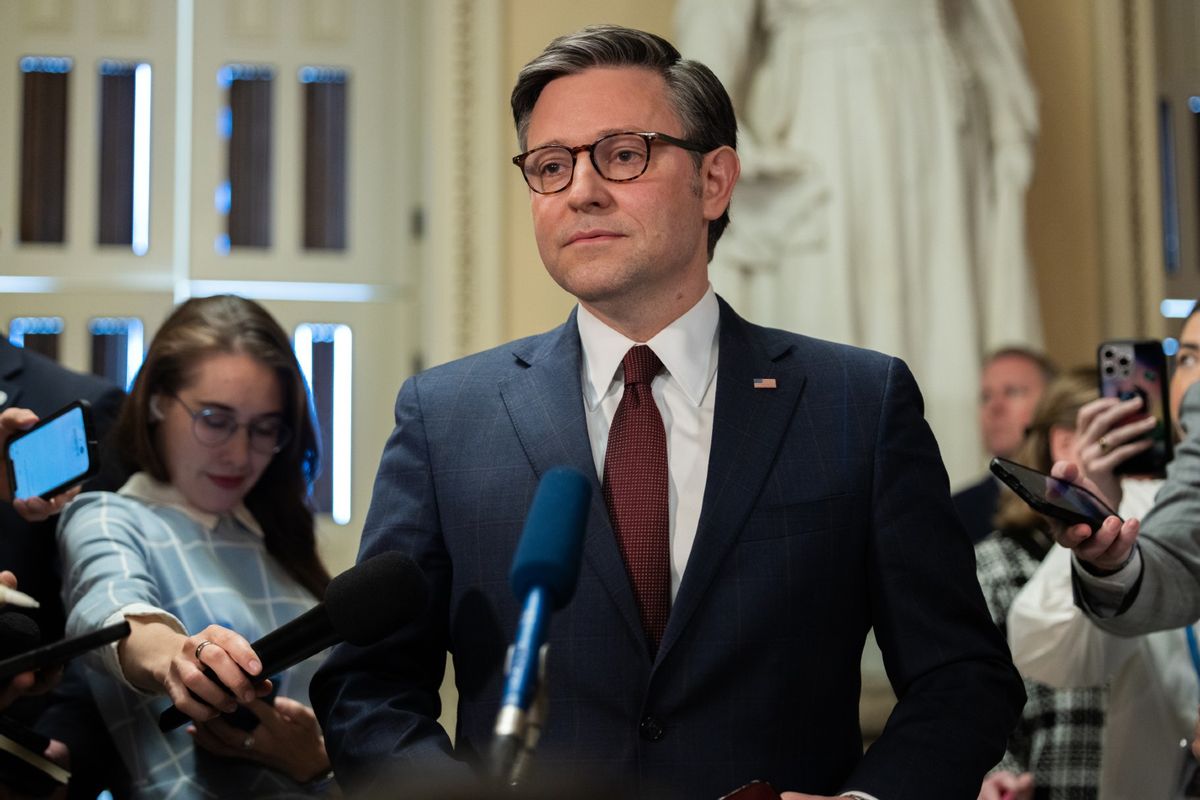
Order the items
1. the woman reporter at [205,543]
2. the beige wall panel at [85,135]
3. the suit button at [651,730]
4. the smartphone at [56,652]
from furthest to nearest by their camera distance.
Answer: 1. the beige wall panel at [85,135]
2. the woman reporter at [205,543]
3. the suit button at [651,730]
4. the smartphone at [56,652]

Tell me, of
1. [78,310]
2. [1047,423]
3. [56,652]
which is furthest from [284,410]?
[78,310]

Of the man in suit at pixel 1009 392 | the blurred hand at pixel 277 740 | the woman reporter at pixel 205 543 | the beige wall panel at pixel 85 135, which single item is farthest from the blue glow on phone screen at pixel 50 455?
the beige wall panel at pixel 85 135

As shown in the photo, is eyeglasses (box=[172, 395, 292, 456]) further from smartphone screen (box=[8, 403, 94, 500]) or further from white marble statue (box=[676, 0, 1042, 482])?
white marble statue (box=[676, 0, 1042, 482])

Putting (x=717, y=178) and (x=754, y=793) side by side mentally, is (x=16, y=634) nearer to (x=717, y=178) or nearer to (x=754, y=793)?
(x=754, y=793)

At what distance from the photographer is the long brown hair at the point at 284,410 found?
2.65m

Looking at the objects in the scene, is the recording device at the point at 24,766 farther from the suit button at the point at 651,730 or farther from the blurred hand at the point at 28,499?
the suit button at the point at 651,730

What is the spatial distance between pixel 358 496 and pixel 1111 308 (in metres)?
2.96

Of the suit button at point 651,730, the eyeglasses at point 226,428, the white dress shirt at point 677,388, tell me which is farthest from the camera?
the eyeglasses at point 226,428

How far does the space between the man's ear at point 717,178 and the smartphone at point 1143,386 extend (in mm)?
955

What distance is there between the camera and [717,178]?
2201 mm

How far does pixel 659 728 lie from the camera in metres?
1.87

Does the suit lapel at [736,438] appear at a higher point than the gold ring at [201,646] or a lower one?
higher

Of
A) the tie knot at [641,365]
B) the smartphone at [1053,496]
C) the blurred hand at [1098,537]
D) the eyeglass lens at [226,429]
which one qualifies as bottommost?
the blurred hand at [1098,537]

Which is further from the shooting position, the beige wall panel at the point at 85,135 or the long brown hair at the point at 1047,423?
the beige wall panel at the point at 85,135
